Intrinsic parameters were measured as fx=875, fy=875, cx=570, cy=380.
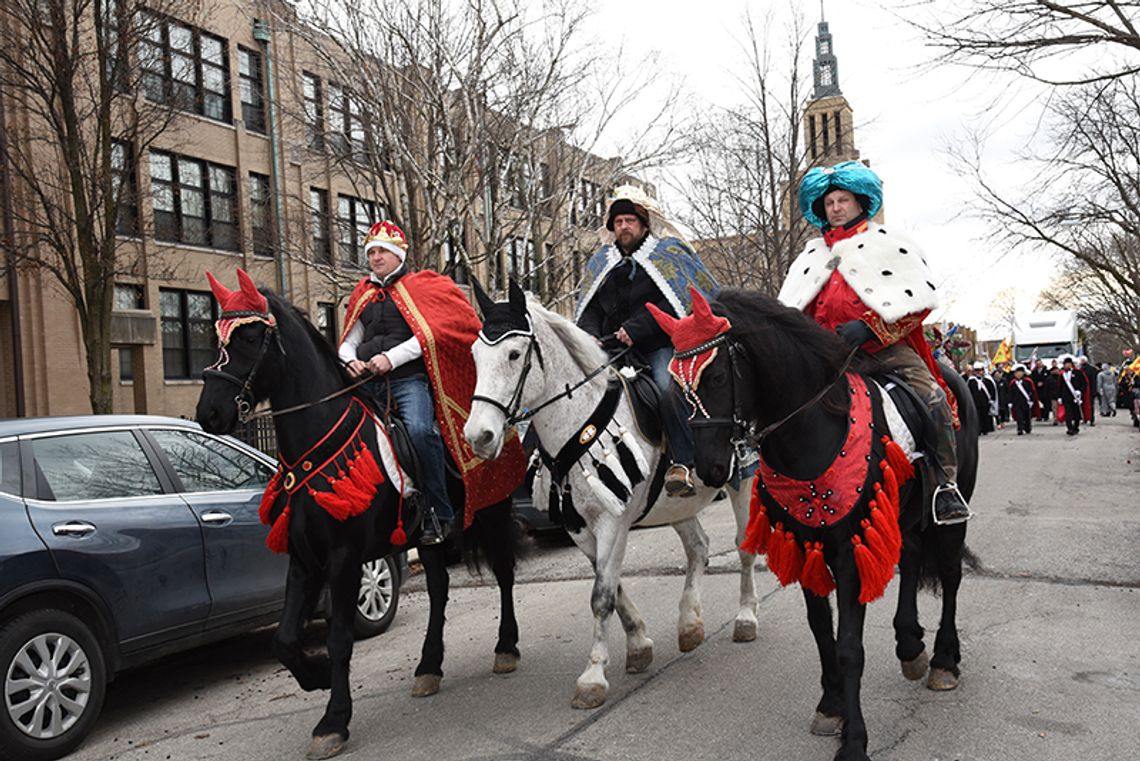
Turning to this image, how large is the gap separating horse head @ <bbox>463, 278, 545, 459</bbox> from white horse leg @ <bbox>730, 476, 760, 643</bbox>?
177cm

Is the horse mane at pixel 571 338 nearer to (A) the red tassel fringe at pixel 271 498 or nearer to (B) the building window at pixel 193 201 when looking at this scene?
(A) the red tassel fringe at pixel 271 498

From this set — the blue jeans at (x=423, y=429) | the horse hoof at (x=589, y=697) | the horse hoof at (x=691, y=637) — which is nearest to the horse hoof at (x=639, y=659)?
the horse hoof at (x=691, y=637)

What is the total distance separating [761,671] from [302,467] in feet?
9.73

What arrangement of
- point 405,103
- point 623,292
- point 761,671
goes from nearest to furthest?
point 761,671 → point 623,292 → point 405,103

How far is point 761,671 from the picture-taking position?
5293 millimetres

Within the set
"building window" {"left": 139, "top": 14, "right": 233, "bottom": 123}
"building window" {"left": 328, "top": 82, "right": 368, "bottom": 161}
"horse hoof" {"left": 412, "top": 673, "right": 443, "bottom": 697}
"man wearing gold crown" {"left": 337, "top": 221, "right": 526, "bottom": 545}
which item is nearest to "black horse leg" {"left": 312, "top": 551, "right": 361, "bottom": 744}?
"man wearing gold crown" {"left": 337, "top": 221, "right": 526, "bottom": 545}

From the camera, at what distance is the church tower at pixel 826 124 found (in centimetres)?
1959

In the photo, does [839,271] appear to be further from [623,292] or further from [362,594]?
[362,594]

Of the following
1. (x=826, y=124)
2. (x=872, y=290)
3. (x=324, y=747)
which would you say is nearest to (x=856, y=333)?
(x=872, y=290)

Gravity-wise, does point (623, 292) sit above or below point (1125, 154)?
below

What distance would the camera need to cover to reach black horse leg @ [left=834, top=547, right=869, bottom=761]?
3789 mm

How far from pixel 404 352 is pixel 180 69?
45.0 ft

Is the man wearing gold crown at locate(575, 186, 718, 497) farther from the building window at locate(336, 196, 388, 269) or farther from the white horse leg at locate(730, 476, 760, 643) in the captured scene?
the building window at locate(336, 196, 388, 269)

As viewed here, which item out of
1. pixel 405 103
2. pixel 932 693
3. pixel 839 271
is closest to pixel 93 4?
pixel 405 103
